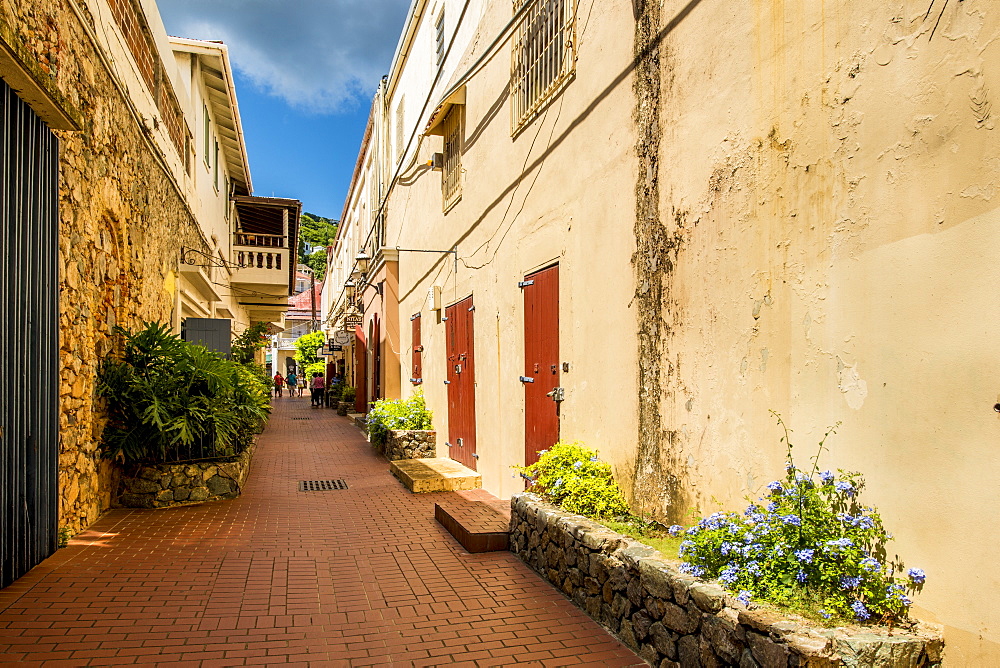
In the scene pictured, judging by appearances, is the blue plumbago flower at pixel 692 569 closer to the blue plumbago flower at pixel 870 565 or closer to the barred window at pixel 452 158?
the blue plumbago flower at pixel 870 565

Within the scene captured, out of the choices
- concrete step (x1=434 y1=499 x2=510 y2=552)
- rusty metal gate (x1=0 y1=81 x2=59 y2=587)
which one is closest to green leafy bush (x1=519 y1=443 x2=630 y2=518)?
concrete step (x1=434 y1=499 x2=510 y2=552)

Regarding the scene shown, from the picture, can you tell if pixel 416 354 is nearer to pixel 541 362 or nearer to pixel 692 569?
pixel 541 362

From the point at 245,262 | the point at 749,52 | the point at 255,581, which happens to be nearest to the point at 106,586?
the point at 255,581

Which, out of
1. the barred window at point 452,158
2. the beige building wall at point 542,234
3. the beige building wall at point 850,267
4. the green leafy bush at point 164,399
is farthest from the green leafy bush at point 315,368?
the beige building wall at point 850,267

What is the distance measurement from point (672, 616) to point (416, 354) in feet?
35.4

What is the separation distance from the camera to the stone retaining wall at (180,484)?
7.51m

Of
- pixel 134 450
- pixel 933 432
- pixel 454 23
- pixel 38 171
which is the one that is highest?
pixel 454 23

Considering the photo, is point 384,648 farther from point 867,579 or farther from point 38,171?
point 38,171

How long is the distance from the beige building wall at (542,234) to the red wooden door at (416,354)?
2.60ft

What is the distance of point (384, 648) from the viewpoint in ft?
12.9

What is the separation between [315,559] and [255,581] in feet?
2.35

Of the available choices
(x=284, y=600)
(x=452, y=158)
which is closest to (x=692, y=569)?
(x=284, y=600)

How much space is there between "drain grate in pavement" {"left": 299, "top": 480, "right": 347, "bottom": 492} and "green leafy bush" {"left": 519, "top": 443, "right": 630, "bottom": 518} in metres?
4.38

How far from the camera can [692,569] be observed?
340 centimetres
